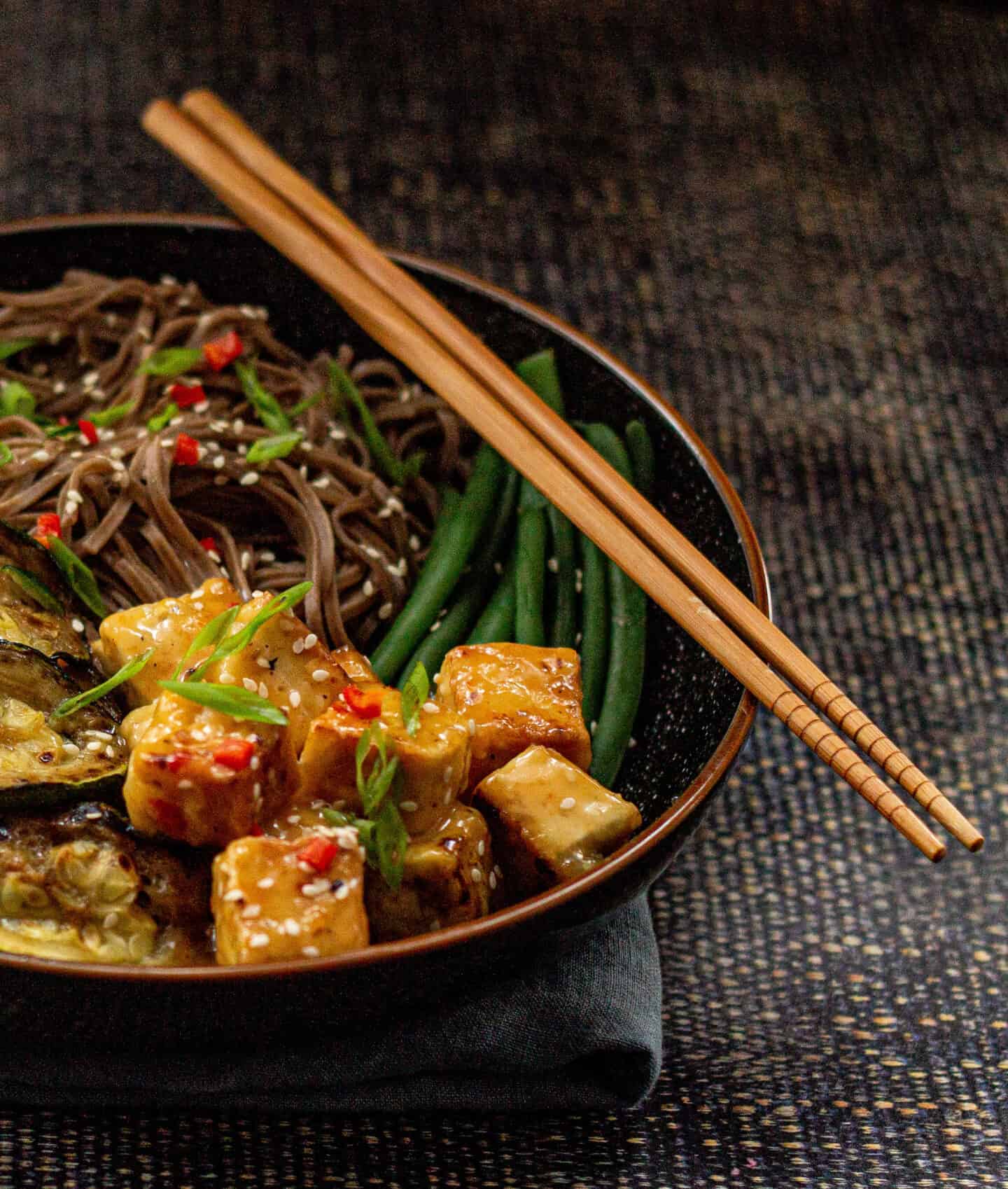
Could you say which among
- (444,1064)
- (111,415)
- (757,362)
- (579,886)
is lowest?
(444,1064)

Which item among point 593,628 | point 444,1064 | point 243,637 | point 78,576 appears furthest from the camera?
point 593,628

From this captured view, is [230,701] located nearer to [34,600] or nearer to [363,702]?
[363,702]

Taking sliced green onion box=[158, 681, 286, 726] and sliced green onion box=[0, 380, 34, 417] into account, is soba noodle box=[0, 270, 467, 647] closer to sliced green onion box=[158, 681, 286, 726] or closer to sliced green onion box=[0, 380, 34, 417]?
sliced green onion box=[0, 380, 34, 417]

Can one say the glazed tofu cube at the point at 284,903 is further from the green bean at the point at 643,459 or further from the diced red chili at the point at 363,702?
the green bean at the point at 643,459

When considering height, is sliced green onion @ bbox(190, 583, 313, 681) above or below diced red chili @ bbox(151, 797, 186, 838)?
above

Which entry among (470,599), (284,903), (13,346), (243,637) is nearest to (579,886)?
(284,903)

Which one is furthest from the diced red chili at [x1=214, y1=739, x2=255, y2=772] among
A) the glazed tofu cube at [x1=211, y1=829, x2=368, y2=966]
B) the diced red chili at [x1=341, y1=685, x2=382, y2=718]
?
the diced red chili at [x1=341, y1=685, x2=382, y2=718]
